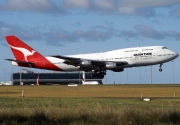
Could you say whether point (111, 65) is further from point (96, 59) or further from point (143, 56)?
point (96, 59)

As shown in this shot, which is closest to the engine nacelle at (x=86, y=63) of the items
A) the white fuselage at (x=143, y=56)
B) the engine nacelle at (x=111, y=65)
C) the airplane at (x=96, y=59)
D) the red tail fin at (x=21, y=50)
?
the airplane at (x=96, y=59)

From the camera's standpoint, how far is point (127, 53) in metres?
93.9

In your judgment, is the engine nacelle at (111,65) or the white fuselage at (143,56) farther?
the engine nacelle at (111,65)

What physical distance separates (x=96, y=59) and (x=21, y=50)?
56.8 feet

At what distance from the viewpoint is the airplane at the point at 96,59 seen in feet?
297

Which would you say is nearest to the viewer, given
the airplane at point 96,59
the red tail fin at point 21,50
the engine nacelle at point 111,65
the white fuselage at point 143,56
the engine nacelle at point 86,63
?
the white fuselage at point 143,56

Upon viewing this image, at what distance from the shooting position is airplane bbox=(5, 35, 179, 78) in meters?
90.6

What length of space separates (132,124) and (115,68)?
73680 mm

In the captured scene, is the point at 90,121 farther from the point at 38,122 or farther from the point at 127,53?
the point at 127,53

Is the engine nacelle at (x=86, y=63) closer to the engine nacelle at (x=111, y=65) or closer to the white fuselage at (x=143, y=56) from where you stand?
the engine nacelle at (x=111, y=65)

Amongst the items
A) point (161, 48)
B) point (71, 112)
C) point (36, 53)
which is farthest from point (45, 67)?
point (71, 112)

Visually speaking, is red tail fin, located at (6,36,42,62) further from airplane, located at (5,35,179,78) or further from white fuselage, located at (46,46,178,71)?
white fuselage, located at (46,46,178,71)

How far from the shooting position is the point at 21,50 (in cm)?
10481

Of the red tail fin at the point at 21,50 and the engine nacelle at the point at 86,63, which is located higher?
the red tail fin at the point at 21,50
